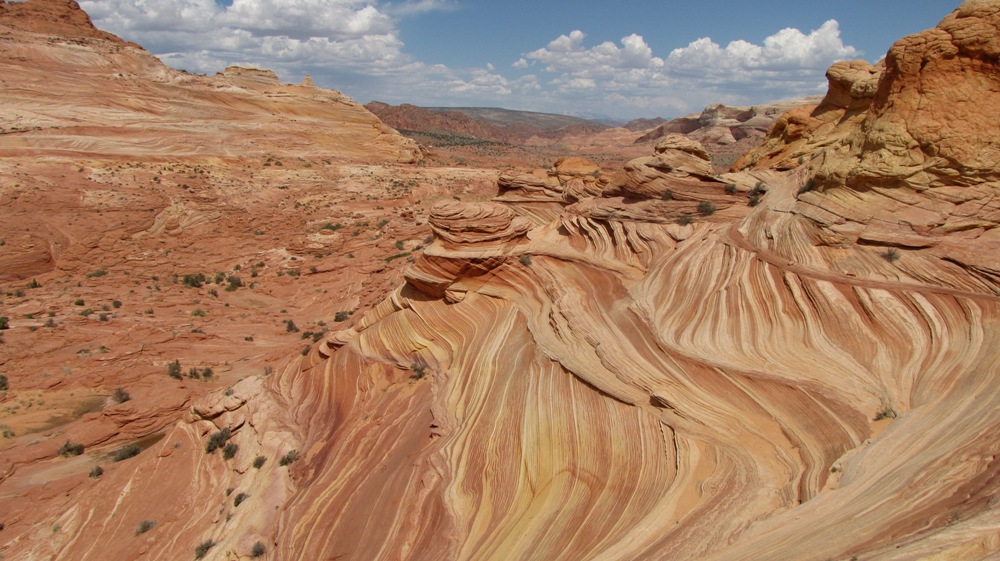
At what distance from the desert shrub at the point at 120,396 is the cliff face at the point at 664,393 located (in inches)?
161

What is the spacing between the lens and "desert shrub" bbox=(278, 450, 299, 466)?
38.5 feet

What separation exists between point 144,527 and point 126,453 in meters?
3.87

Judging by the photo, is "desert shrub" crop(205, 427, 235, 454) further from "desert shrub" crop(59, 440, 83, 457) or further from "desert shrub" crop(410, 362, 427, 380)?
"desert shrub" crop(410, 362, 427, 380)

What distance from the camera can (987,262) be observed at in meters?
8.84

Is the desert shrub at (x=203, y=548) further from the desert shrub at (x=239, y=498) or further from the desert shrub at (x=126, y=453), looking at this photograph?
the desert shrub at (x=126, y=453)

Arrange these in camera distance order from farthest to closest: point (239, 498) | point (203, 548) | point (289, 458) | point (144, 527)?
point (289, 458) → point (144, 527) → point (239, 498) → point (203, 548)

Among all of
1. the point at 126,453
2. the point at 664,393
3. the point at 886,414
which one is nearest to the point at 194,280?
the point at 126,453

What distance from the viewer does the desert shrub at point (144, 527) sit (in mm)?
11299

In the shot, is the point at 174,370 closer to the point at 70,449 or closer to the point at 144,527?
the point at 70,449

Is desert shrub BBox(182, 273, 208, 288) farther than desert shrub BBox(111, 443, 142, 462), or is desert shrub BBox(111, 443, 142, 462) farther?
desert shrub BBox(182, 273, 208, 288)

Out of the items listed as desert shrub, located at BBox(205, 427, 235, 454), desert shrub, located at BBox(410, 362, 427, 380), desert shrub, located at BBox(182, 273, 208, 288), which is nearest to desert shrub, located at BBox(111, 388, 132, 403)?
desert shrub, located at BBox(205, 427, 235, 454)

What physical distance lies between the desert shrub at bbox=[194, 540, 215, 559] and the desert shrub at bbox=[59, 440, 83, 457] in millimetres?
6805

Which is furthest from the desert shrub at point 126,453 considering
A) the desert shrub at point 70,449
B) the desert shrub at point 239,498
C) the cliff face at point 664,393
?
the desert shrub at point 239,498

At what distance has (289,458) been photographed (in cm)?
1181
